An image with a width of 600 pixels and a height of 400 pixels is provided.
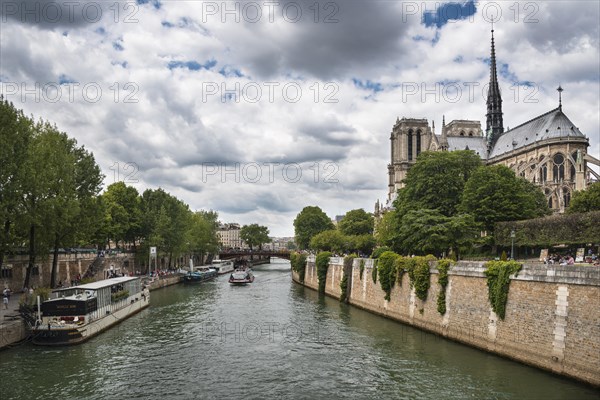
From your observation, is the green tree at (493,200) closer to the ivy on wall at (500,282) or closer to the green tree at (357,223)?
the ivy on wall at (500,282)

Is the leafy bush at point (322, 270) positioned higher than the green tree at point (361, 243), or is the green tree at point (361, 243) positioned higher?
the green tree at point (361, 243)

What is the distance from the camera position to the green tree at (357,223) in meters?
110

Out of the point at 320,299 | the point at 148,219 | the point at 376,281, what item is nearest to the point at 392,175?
the point at 148,219

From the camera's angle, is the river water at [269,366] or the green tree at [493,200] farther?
the green tree at [493,200]

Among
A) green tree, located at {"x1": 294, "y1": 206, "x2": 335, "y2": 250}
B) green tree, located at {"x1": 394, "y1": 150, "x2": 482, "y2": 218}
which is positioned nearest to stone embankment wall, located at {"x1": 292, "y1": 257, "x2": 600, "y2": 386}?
green tree, located at {"x1": 394, "y1": 150, "x2": 482, "y2": 218}

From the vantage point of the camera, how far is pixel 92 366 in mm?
24484

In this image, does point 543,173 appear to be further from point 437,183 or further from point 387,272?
point 387,272

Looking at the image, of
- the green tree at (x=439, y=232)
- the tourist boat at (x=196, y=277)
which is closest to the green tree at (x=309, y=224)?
the tourist boat at (x=196, y=277)

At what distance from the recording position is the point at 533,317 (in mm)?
23641

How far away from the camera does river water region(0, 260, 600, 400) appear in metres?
20.6

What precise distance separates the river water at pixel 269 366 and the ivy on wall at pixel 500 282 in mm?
2594

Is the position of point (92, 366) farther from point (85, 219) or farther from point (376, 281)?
point (376, 281)

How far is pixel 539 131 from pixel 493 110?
31120 mm

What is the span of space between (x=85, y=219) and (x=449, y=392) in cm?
3243
